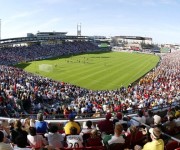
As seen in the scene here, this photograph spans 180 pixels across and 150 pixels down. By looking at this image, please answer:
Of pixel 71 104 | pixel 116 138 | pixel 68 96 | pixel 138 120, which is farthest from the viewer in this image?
pixel 68 96

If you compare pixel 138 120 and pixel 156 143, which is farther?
pixel 138 120

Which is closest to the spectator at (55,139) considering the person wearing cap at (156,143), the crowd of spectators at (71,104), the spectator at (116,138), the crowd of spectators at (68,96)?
the crowd of spectators at (71,104)

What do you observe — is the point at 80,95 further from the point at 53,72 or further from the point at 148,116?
the point at 148,116

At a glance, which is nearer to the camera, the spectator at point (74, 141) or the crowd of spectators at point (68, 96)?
the spectator at point (74, 141)

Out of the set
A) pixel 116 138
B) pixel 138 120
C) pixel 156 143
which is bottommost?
pixel 138 120

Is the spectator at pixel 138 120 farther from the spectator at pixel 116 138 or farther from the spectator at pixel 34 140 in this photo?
the spectator at pixel 34 140

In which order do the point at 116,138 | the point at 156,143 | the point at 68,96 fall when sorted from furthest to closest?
the point at 68,96 < the point at 116,138 < the point at 156,143

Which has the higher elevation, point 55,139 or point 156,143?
point 156,143

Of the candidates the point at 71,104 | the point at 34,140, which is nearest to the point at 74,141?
the point at 34,140

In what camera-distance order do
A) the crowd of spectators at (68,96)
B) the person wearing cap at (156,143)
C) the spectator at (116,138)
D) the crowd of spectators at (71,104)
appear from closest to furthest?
the person wearing cap at (156,143)
the spectator at (116,138)
the crowd of spectators at (71,104)
the crowd of spectators at (68,96)

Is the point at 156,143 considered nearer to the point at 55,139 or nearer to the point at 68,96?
the point at 55,139

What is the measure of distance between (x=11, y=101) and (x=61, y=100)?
1102cm

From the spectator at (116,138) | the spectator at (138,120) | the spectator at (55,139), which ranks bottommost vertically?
the spectator at (138,120)

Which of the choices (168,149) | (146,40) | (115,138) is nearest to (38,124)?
(115,138)
